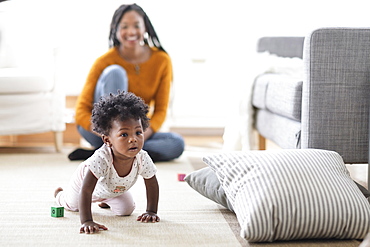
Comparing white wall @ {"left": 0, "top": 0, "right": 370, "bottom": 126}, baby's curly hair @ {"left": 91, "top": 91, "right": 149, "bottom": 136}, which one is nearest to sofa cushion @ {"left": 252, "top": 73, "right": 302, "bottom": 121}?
baby's curly hair @ {"left": 91, "top": 91, "right": 149, "bottom": 136}

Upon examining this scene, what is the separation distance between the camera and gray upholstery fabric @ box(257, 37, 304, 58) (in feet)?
10.8

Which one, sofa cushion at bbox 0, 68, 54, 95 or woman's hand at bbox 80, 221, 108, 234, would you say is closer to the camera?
woman's hand at bbox 80, 221, 108, 234

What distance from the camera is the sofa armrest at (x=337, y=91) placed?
6.40ft

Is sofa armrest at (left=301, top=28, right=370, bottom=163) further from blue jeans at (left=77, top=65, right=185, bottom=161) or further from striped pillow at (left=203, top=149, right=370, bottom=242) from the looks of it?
blue jeans at (left=77, top=65, right=185, bottom=161)

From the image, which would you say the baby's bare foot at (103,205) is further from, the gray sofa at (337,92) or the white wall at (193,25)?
the white wall at (193,25)

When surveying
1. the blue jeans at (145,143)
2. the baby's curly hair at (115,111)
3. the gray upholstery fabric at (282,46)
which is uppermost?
the gray upholstery fabric at (282,46)

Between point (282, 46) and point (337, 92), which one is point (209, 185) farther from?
point (282, 46)

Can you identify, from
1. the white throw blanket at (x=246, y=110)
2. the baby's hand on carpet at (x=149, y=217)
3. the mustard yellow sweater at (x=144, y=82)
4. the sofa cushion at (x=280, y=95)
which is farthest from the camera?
the mustard yellow sweater at (x=144, y=82)

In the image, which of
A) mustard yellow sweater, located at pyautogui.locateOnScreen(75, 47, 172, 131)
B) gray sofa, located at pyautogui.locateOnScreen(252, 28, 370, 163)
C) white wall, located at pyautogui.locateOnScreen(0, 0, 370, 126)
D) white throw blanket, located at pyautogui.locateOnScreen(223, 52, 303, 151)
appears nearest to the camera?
gray sofa, located at pyautogui.locateOnScreen(252, 28, 370, 163)

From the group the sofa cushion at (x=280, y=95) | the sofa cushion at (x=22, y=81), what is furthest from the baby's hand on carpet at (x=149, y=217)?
the sofa cushion at (x=22, y=81)

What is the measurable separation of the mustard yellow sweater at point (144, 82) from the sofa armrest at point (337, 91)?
3.91 feet

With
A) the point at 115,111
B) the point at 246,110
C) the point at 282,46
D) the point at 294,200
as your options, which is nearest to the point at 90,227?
the point at 115,111

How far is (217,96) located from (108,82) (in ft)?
5.55

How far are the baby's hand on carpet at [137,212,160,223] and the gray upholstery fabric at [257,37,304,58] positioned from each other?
1.72 metres
